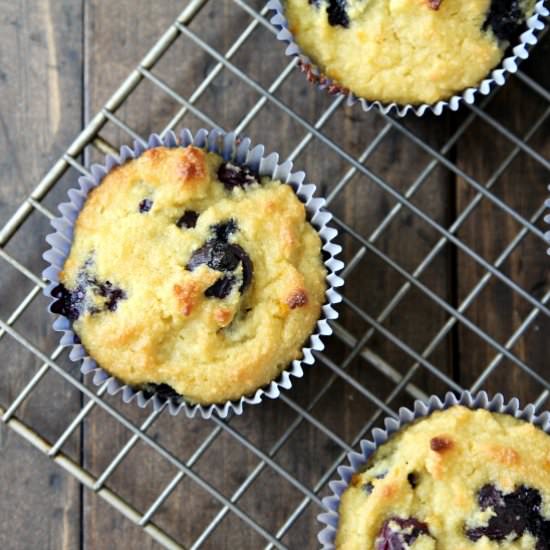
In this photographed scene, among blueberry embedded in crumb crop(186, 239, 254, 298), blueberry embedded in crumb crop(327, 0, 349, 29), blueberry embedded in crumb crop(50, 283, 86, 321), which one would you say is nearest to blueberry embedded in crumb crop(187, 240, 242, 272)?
blueberry embedded in crumb crop(186, 239, 254, 298)

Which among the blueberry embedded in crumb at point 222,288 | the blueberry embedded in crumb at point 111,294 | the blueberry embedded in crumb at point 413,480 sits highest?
the blueberry embedded in crumb at point 222,288

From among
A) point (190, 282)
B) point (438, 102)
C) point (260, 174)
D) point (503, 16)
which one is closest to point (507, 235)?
point (438, 102)

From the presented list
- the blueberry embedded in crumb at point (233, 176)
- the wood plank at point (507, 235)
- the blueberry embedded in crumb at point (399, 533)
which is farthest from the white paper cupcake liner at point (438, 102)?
the blueberry embedded in crumb at point (399, 533)

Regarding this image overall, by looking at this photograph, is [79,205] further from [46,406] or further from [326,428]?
[326,428]

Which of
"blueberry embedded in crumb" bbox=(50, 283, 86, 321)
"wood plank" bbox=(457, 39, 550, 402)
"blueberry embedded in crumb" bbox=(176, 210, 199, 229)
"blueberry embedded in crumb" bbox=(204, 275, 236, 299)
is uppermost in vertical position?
"wood plank" bbox=(457, 39, 550, 402)

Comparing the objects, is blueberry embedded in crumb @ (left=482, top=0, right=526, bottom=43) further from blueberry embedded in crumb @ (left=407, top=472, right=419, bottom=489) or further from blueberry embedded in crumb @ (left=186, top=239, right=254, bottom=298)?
blueberry embedded in crumb @ (left=407, top=472, right=419, bottom=489)

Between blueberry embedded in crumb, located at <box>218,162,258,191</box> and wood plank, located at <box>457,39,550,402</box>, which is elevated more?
wood plank, located at <box>457,39,550,402</box>

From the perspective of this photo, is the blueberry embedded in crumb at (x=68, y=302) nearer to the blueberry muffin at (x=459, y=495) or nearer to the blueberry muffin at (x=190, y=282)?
the blueberry muffin at (x=190, y=282)
